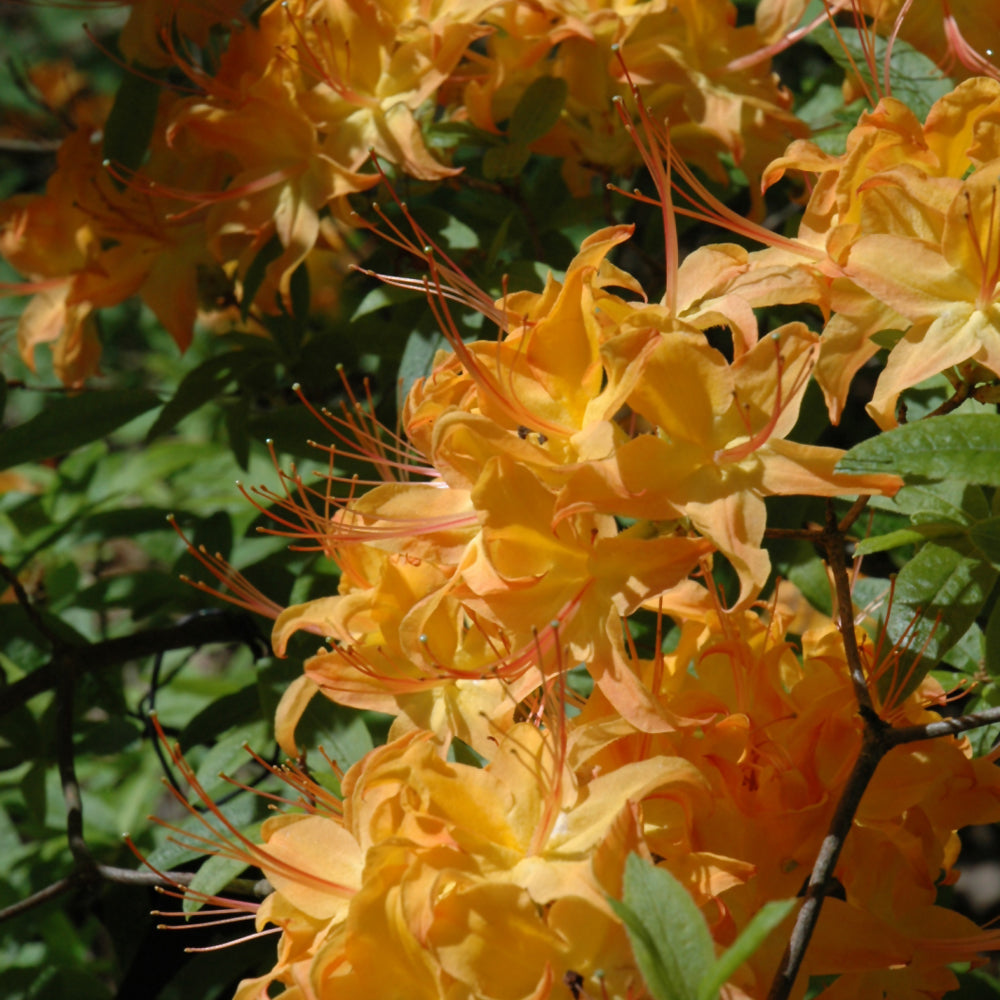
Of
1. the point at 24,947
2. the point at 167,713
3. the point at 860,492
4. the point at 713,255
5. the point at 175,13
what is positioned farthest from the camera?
the point at 167,713

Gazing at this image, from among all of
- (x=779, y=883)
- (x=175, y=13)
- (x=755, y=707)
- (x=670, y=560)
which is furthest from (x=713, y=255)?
(x=175, y=13)

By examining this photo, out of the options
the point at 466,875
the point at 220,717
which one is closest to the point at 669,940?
the point at 466,875

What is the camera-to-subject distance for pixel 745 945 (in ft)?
2.15

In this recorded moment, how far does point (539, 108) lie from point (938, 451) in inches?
32.4

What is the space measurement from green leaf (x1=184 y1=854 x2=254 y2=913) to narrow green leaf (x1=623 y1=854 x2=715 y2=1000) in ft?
1.84

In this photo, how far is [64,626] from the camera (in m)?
1.76

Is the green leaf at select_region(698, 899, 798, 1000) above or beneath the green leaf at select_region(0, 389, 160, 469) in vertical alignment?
above

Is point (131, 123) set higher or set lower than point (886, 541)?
higher

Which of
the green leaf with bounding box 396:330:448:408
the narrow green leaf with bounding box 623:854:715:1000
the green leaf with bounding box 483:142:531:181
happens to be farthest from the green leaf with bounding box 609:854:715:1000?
the green leaf with bounding box 483:142:531:181

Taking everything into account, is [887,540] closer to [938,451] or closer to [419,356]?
[938,451]

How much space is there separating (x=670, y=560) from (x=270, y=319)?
38.9 inches

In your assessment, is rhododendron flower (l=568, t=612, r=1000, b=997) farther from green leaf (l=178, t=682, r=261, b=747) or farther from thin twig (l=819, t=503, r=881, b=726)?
green leaf (l=178, t=682, r=261, b=747)

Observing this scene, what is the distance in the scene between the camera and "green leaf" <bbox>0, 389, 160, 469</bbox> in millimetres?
1499

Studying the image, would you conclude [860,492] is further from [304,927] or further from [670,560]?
[304,927]
